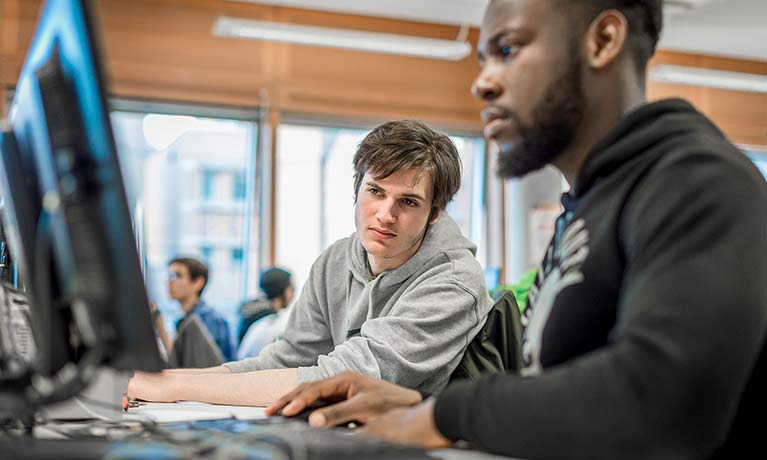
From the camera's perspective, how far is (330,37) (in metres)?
5.82

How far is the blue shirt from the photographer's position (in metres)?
4.69

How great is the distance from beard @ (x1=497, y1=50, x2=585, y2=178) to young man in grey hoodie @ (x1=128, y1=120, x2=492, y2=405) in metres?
0.59

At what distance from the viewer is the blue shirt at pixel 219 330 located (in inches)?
184

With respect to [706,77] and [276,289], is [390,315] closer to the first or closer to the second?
[276,289]

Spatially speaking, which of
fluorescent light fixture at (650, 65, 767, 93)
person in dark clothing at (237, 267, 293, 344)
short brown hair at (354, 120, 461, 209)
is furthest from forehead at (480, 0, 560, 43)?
fluorescent light fixture at (650, 65, 767, 93)

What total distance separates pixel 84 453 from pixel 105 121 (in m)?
0.28

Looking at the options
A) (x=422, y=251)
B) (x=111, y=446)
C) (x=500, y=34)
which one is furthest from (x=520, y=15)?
(x=422, y=251)

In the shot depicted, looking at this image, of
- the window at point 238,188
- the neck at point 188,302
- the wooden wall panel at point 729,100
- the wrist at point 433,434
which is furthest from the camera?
the wooden wall panel at point 729,100

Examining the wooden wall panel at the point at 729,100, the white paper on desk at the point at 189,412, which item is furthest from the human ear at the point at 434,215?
the wooden wall panel at the point at 729,100

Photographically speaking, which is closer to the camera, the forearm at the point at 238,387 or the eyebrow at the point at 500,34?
the eyebrow at the point at 500,34

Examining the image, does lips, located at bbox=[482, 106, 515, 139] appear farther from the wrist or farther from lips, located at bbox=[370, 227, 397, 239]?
lips, located at bbox=[370, 227, 397, 239]

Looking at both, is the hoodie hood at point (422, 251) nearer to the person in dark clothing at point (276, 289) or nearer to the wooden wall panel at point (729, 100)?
the person in dark clothing at point (276, 289)

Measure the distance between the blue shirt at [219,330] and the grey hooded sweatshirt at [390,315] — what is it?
9.23 feet

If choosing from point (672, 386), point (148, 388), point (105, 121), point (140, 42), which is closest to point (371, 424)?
point (672, 386)
